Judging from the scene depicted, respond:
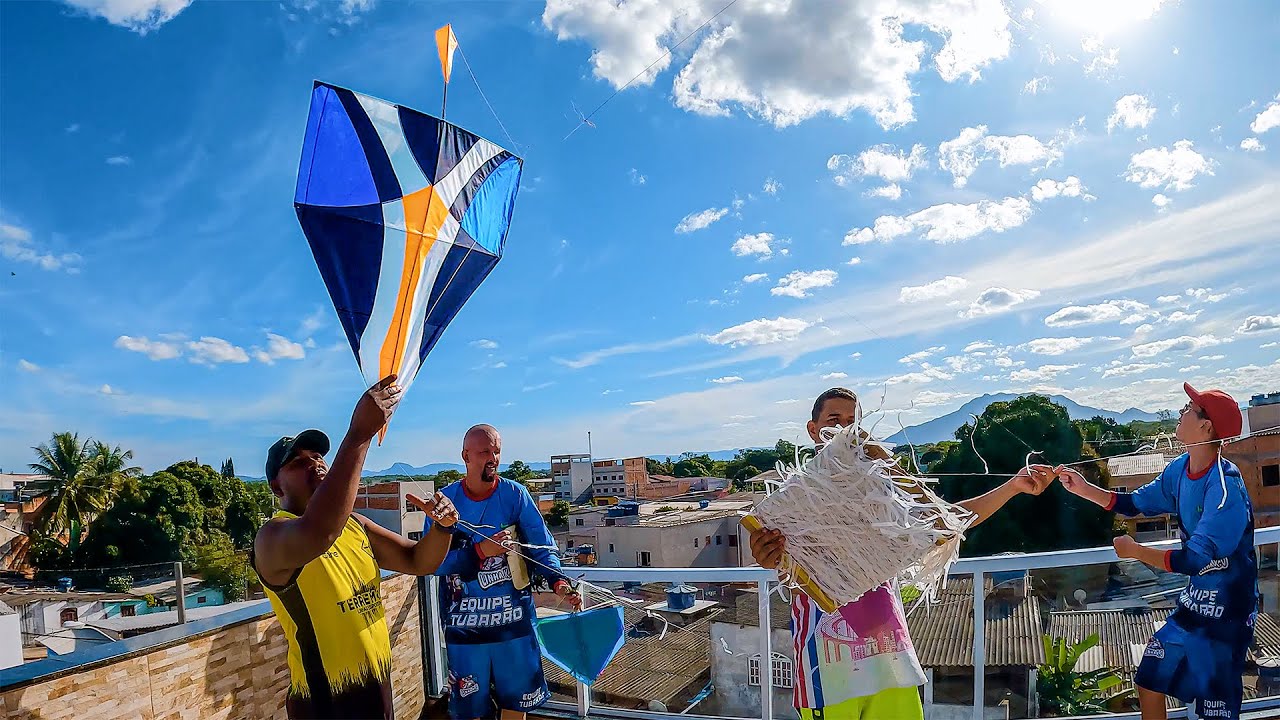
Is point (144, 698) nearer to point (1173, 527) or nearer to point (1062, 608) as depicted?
point (1062, 608)

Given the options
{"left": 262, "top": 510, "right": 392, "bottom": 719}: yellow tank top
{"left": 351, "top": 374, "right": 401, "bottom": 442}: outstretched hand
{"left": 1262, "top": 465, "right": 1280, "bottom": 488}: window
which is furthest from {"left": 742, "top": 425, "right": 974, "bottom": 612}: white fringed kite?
{"left": 1262, "top": 465, "right": 1280, "bottom": 488}: window

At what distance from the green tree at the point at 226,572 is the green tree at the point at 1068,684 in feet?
84.2

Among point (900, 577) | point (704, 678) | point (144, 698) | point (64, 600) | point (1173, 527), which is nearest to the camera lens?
point (900, 577)

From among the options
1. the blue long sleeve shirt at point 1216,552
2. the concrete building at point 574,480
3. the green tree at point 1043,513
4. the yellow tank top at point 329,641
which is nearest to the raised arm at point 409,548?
the yellow tank top at point 329,641

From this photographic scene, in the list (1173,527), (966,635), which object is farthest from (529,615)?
(1173,527)

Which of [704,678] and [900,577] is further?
[704,678]

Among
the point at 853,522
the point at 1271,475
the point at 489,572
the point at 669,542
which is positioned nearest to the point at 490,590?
the point at 489,572

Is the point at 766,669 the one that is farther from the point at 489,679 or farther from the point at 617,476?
the point at 617,476

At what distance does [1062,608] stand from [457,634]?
238cm

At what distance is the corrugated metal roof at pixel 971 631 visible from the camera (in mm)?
2740

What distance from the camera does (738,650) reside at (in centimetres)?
308

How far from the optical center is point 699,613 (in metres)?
3.66

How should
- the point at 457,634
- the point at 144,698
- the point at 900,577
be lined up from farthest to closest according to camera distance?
the point at 457,634, the point at 144,698, the point at 900,577

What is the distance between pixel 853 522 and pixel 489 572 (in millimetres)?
1380
